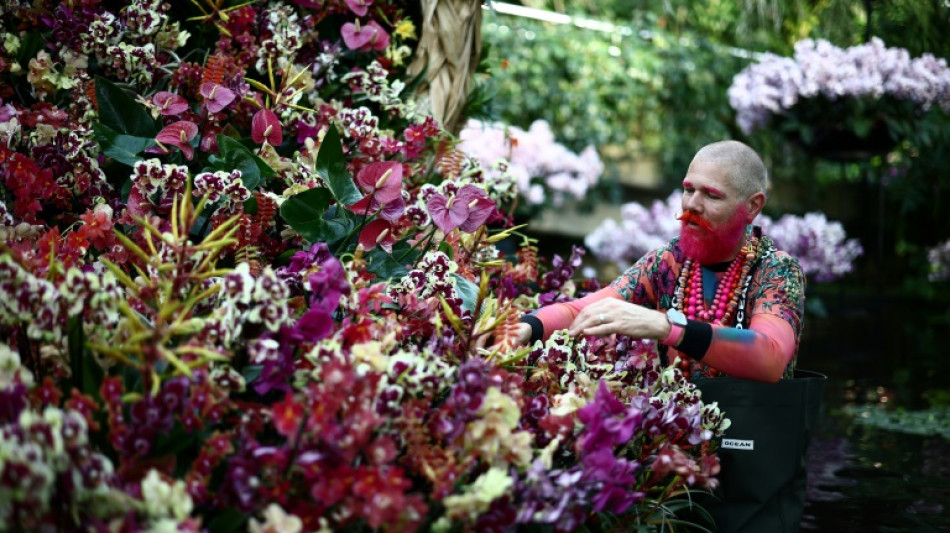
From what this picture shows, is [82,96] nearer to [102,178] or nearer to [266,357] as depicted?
[102,178]

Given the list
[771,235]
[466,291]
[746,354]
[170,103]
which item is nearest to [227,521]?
[466,291]

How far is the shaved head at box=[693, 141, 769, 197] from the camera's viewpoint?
2.30 m

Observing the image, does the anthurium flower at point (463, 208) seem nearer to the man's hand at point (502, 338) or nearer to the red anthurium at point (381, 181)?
the red anthurium at point (381, 181)

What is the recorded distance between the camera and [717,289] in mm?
2391

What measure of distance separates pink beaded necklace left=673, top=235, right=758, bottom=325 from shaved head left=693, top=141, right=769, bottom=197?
0.57 feet

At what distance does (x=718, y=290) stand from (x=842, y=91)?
13.1ft

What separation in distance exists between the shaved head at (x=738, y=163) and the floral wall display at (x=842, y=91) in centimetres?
385

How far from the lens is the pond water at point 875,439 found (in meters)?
3.06

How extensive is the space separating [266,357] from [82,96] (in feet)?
3.50

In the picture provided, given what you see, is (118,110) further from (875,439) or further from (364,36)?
(875,439)

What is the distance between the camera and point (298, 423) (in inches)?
48.2

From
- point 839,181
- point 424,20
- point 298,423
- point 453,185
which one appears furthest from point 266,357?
point 839,181

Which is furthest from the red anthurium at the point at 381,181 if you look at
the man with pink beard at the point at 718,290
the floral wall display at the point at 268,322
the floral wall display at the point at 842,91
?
the floral wall display at the point at 842,91

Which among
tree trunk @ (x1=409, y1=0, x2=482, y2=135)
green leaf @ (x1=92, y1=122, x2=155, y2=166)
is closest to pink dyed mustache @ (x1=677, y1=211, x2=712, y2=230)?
tree trunk @ (x1=409, y1=0, x2=482, y2=135)
